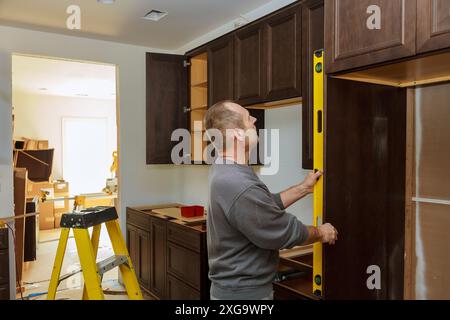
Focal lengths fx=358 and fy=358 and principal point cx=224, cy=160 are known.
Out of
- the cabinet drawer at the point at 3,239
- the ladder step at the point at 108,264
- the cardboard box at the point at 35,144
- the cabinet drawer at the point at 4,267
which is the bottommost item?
the cabinet drawer at the point at 4,267

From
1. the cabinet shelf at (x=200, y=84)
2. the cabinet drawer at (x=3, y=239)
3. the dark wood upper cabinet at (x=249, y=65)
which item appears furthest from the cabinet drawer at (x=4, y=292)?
the dark wood upper cabinet at (x=249, y=65)

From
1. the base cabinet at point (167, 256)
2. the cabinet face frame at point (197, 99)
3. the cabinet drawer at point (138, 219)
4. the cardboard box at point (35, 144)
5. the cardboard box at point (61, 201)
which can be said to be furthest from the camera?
the cardboard box at point (35, 144)

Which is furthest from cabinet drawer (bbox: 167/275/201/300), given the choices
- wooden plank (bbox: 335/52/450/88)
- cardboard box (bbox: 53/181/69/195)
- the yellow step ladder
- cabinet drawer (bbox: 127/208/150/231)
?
cardboard box (bbox: 53/181/69/195)

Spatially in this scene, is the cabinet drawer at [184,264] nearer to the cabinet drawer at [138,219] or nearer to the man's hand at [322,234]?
the cabinet drawer at [138,219]

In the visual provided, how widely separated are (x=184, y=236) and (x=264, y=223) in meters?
1.58

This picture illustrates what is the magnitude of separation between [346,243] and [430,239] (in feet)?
1.64

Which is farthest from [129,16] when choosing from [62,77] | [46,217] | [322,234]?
[46,217]

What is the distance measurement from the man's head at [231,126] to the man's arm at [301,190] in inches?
12.2

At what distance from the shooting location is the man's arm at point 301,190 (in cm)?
158

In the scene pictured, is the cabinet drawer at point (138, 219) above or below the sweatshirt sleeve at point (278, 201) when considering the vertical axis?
below

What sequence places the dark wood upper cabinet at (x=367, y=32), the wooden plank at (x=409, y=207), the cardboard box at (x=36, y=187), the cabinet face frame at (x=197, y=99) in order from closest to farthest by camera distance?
the dark wood upper cabinet at (x=367, y=32) → the wooden plank at (x=409, y=207) → the cabinet face frame at (x=197, y=99) → the cardboard box at (x=36, y=187)

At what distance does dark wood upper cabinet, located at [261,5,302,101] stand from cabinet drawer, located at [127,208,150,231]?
5.96 feet

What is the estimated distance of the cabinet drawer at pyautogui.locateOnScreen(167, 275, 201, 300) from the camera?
108 inches
